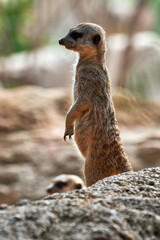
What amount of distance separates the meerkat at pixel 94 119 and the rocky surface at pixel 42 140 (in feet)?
10.4

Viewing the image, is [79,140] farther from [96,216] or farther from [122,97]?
[122,97]

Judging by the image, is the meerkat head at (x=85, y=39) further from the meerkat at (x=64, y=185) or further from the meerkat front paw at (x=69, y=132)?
the meerkat at (x=64, y=185)

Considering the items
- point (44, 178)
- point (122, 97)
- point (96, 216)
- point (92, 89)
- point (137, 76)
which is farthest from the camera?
point (122, 97)

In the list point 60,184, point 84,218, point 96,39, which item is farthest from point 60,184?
point 84,218

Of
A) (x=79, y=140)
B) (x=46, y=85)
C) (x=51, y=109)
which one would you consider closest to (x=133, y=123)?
(x=51, y=109)

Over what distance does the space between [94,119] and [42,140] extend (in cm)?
389

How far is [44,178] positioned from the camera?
21.7ft

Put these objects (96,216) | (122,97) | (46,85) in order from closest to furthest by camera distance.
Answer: (96,216) < (122,97) < (46,85)

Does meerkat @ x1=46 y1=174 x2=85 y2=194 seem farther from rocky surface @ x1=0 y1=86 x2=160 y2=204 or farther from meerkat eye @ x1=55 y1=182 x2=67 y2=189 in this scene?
rocky surface @ x1=0 y1=86 x2=160 y2=204

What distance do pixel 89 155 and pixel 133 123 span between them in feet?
15.1

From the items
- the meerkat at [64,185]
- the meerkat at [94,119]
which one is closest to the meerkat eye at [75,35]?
the meerkat at [94,119]

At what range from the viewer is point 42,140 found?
701 cm

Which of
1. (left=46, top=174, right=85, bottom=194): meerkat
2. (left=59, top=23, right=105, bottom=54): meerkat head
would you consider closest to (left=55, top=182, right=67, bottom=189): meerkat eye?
(left=46, top=174, right=85, bottom=194): meerkat

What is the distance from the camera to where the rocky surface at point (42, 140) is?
6578mm
